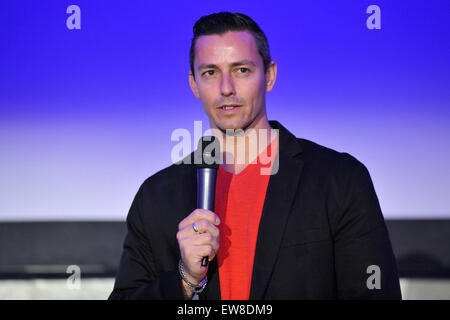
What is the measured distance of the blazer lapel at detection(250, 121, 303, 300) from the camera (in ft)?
5.31

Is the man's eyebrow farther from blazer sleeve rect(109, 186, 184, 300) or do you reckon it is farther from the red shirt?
blazer sleeve rect(109, 186, 184, 300)

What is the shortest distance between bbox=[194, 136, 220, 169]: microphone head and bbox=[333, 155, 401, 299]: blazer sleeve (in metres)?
0.45

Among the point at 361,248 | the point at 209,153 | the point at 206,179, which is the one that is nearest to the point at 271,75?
the point at 209,153

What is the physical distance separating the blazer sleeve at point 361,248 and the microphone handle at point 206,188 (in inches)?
18.0

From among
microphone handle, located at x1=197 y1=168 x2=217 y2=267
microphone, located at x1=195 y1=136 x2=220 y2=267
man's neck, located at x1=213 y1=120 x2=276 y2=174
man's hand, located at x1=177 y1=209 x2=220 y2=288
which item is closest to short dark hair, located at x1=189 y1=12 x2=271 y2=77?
man's neck, located at x1=213 y1=120 x2=276 y2=174

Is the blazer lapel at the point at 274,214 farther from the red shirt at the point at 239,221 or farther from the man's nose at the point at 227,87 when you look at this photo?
the man's nose at the point at 227,87

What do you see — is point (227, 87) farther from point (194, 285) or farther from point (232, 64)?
point (194, 285)

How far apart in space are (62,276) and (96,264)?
433 mm

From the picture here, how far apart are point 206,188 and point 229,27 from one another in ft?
2.29

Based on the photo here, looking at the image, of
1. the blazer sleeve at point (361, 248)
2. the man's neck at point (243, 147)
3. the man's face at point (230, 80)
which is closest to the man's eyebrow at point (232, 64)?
the man's face at point (230, 80)

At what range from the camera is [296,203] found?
1.73m

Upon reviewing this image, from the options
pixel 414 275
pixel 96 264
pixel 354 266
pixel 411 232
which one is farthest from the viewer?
pixel 96 264
